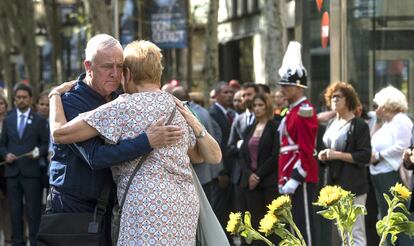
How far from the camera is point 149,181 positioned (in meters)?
5.62

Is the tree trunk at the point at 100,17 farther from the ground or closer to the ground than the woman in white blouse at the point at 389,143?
farther from the ground

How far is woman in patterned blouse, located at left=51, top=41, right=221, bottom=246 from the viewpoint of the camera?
5609mm

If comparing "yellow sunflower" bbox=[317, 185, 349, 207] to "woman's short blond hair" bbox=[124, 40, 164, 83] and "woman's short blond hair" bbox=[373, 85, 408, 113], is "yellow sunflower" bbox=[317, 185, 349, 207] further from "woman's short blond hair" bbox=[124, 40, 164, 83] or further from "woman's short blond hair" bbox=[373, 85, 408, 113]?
"woman's short blond hair" bbox=[373, 85, 408, 113]

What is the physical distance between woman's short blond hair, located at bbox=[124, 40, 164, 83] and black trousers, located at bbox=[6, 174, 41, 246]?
26.4ft

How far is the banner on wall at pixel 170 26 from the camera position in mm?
27047

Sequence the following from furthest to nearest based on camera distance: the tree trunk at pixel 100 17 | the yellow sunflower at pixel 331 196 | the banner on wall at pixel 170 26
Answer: the banner on wall at pixel 170 26 < the tree trunk at pixel 100 17 < the yellow sunflower at pixel 331 196

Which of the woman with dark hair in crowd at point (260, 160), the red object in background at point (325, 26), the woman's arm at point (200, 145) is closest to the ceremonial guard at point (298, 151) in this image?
the woman with dark hair in crowd at point (260, 160)

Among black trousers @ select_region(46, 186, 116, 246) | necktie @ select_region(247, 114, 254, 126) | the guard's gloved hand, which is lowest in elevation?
the guard's gloved hand

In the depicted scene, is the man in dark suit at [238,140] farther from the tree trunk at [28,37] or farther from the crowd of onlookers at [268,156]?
the tree trunk at [28,37]

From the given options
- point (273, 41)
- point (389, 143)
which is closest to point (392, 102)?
point (389, 143)

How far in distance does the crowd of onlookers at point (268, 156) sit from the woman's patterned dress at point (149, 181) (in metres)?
3.67

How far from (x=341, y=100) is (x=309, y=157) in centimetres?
79

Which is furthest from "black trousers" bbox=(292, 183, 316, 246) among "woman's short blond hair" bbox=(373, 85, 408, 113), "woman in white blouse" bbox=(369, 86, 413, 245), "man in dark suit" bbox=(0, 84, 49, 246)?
"man in dark suit" bbox=(0, 84, 49, 246)

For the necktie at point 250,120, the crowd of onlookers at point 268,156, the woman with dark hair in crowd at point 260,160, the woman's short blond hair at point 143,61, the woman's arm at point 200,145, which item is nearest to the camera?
the woman's short blond hair at point 143,61
